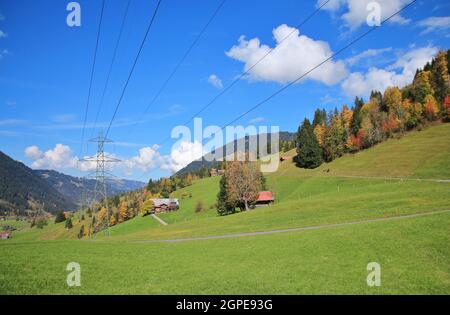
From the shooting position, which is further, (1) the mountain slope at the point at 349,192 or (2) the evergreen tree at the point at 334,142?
(2) the evergreen tree at the point at 334,142

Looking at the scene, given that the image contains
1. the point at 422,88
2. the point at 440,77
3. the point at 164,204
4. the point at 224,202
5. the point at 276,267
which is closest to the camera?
the point at 276,267

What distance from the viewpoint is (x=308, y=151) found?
136 m

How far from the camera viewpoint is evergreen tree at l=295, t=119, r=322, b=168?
5305 inches

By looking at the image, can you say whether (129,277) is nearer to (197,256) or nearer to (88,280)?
(88,280)

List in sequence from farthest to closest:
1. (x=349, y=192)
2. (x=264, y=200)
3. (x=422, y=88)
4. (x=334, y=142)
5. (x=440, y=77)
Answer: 1. (x=334, y=142)
2. (x=440, y=77)
3. (x=422, y=88)
4. (x=264, y=200)
5. (x=349, y=192)

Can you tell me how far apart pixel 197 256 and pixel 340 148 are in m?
119

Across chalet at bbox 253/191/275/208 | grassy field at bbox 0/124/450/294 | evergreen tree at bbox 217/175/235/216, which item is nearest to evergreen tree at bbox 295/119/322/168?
chalet at bbox 253/191/275/208

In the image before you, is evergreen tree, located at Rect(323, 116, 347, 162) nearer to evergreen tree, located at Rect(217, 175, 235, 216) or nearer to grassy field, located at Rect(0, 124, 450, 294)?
evergreen tree, located at Rect(217, 175, 235, 216)

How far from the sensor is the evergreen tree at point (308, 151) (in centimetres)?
13475

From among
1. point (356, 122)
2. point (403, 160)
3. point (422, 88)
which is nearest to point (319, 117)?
point (356, 122)

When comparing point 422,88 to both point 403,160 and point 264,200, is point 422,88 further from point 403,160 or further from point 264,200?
point 264,200

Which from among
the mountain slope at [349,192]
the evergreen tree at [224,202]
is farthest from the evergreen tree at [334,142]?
the evergreen tree at [224,202]

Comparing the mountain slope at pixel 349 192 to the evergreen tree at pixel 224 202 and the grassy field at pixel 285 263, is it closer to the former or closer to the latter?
the grassy field at pixel 285 263

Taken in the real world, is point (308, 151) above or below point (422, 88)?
below
